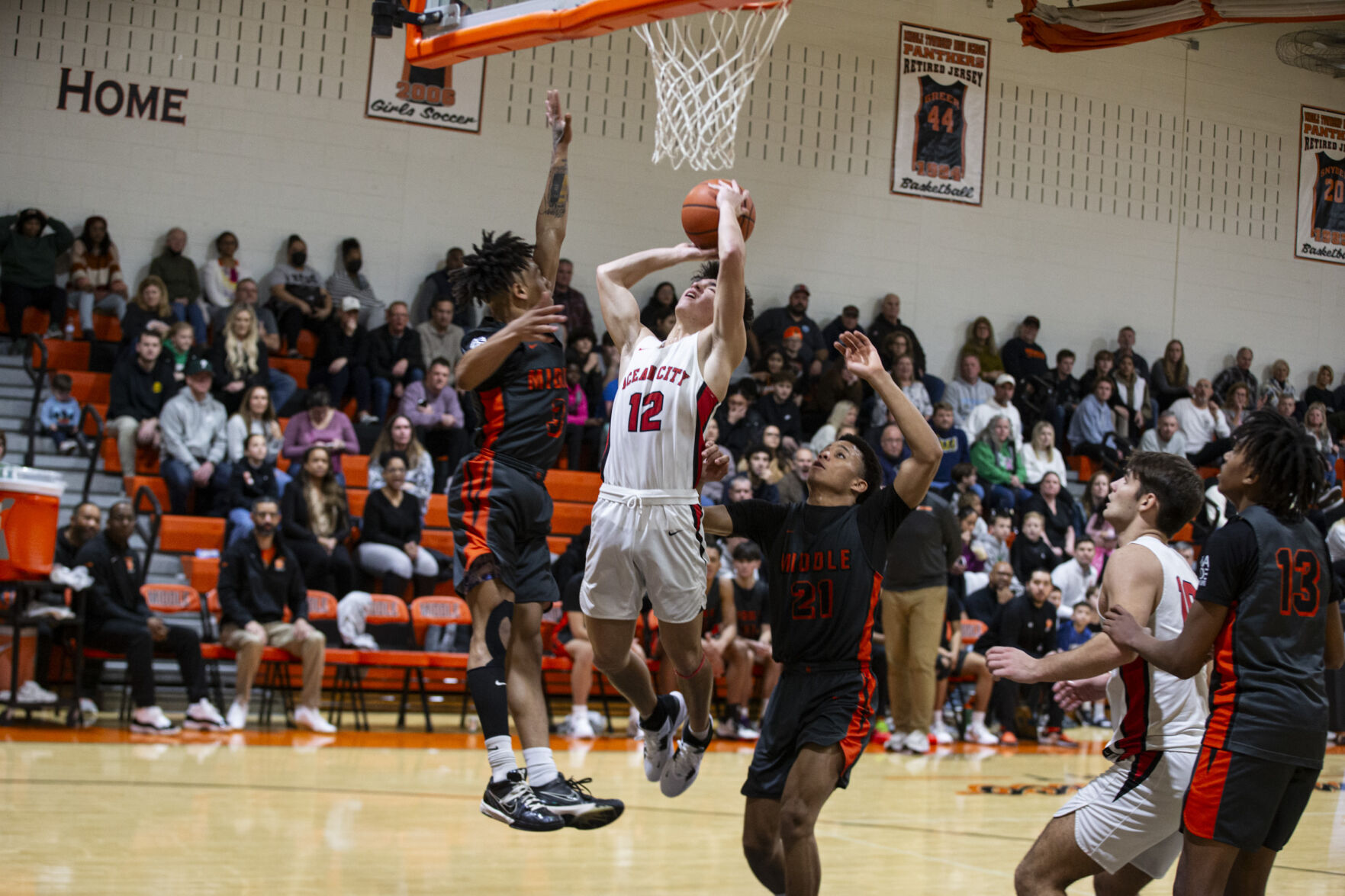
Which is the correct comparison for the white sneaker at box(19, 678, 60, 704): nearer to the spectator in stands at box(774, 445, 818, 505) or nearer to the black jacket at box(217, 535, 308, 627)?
the black jacket at box(217, 535, 308, 627)

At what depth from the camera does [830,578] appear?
4.92 metres

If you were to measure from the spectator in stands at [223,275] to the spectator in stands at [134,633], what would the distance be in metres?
4.72

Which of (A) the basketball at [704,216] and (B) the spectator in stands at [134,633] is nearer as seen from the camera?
(A) the basketball at [704,216]

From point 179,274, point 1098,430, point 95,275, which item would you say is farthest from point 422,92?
point 1098,430

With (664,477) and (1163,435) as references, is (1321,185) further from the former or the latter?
(664,477)

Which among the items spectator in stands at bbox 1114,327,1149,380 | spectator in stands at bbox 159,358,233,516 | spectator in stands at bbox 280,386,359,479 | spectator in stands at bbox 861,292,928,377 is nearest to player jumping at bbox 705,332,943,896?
spectator in stands at bbox 280,386,359,479

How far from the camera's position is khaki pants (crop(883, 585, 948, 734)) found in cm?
1059

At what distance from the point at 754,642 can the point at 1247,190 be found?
12.7 m

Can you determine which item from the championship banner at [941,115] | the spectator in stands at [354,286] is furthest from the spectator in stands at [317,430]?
the championship banner at [941,115]

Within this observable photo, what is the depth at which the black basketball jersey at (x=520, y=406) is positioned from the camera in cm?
520

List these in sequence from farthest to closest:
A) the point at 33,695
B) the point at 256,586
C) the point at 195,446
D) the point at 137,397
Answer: the point at 137,397, the point at 195,446, the point at 256,586, the point at 33,695

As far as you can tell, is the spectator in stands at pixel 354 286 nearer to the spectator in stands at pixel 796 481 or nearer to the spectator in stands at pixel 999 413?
the spectator in stands at pixel 796 481

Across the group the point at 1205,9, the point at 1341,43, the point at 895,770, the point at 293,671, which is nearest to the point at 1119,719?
the point at 895,770

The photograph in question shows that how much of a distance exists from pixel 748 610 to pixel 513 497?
6395 millimetres
